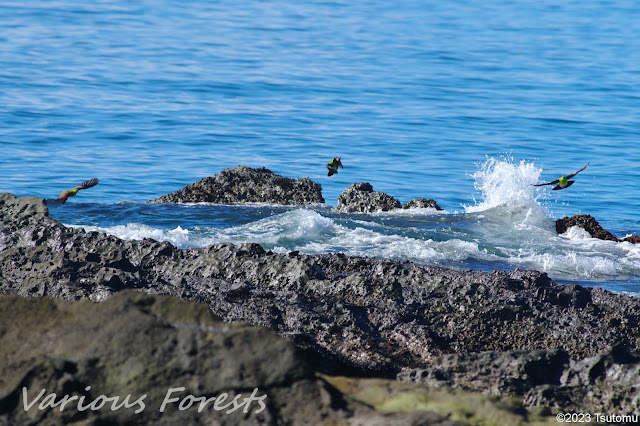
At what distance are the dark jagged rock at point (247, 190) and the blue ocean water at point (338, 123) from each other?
707 millimetres

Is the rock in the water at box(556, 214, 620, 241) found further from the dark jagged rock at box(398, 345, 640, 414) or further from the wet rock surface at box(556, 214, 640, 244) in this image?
the dark jagged rock at box(398, 345, 640, 414)

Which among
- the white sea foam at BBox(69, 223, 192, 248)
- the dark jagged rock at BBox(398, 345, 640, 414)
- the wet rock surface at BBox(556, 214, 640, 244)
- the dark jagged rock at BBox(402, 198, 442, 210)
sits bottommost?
the dark jagged rock at BBox(398, 345, 640, 414)

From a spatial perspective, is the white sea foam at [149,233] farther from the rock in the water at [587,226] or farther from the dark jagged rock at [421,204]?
the rock in the water at [587,226]

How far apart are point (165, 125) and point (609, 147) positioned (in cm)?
1060

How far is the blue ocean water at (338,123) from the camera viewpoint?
36.2ft

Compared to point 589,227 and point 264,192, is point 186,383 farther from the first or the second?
point 264,192

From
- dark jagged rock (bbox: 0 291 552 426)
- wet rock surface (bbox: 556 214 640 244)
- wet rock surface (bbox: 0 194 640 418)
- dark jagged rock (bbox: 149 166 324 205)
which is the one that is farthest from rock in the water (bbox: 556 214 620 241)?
dark jagged rock (bbox: 0 291 552 426)

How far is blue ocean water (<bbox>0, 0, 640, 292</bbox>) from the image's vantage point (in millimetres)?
11039

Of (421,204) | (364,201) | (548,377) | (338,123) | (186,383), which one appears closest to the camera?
(186,383)

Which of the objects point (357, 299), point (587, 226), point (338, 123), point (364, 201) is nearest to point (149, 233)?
point (364, 201)

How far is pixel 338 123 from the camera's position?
21.9 m

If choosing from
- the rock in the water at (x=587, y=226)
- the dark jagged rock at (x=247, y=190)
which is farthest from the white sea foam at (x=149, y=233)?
the rock in the water at (x=587, y=226)

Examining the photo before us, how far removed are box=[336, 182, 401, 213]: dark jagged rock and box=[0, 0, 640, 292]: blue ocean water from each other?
1.84 ft

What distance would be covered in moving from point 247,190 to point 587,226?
493 centimetres
